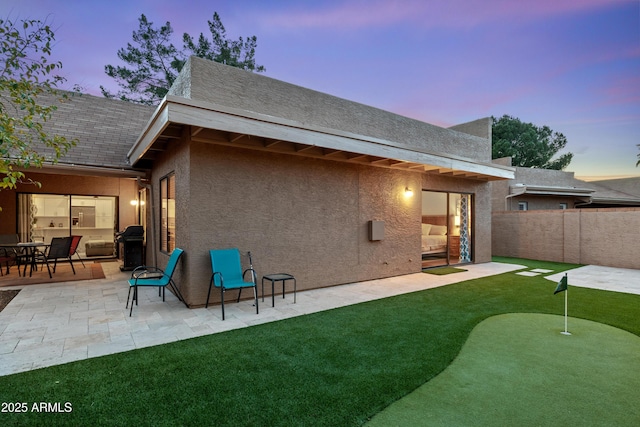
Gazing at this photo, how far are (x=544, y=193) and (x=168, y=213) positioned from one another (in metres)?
17.8

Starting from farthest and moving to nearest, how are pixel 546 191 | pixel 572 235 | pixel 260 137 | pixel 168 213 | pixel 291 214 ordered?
pixel 546 191 < pixel 572 235 < pixel 168 213 < pixel 291 214 < pixel 260 137

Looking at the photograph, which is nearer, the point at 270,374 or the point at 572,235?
the point at 270,374

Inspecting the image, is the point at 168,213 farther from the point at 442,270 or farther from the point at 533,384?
the point at 442,270

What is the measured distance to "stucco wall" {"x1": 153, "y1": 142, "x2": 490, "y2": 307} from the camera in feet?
17.6

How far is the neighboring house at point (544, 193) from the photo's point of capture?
16.0m

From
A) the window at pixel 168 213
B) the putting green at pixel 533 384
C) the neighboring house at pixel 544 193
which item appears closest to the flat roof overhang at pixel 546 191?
the neighboring house at pixel 544 193

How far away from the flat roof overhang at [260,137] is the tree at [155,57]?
12731 mm

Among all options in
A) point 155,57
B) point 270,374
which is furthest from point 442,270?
point 155,57

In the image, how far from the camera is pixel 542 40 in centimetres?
1117

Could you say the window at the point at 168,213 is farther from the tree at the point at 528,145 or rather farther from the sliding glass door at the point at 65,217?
the tree at the point at 528,145

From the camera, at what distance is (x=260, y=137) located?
583 centimetres

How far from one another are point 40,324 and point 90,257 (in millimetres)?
7660

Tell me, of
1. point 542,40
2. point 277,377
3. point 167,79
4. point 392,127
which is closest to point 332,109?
point 392,127

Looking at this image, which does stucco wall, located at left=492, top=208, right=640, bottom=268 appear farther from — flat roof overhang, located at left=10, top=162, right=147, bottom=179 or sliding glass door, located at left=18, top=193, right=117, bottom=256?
sliding glass door, located at left=18, top=193, right=117, bottom=256
